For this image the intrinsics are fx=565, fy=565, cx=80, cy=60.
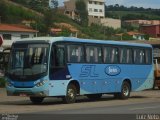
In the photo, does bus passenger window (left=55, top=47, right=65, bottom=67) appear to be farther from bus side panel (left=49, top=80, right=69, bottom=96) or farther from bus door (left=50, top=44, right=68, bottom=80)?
bus side panel (left=49, top=80, right=69, bottom=96)

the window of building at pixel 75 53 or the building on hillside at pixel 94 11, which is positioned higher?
the building on hillside at pixel 94 11

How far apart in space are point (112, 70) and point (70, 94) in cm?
379

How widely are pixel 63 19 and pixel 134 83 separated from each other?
120 meters

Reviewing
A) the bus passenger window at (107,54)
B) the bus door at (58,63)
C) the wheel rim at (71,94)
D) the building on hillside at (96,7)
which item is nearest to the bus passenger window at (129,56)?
the bus passenger window at (107,54)

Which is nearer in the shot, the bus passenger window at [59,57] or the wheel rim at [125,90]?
the bus passenger window at [59,57]

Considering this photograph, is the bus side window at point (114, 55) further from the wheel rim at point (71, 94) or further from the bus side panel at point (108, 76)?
the wheel rim at point (71, 94)

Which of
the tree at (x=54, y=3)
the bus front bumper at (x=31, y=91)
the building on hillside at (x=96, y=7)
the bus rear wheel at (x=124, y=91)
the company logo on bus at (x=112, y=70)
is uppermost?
the building on hillside at (x=96, y=7)

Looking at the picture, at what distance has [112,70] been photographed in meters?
29.0

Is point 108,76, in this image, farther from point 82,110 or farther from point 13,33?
point 13,33

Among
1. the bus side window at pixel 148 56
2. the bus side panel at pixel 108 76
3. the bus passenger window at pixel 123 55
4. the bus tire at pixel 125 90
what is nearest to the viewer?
the bus side panel at pixel 108 76

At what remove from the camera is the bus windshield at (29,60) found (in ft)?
81.0

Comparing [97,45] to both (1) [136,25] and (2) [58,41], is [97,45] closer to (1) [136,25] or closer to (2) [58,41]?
(2) [58,41]

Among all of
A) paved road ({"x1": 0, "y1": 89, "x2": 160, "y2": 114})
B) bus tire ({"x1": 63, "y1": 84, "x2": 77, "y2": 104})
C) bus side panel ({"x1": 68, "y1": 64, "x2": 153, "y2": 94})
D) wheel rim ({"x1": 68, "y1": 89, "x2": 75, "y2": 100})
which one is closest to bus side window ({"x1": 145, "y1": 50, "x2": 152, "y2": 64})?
bus side panel ({"x1": 68, "y1": 64, "x2": 153, "y2": 94})

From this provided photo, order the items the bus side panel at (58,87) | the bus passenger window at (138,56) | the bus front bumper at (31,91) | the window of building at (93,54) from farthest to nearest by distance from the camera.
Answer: the bus passenger window at (138,56) < the window of building at (93,54) < the bus side panel at (58,87) < the bus front bumper at (31,91)
